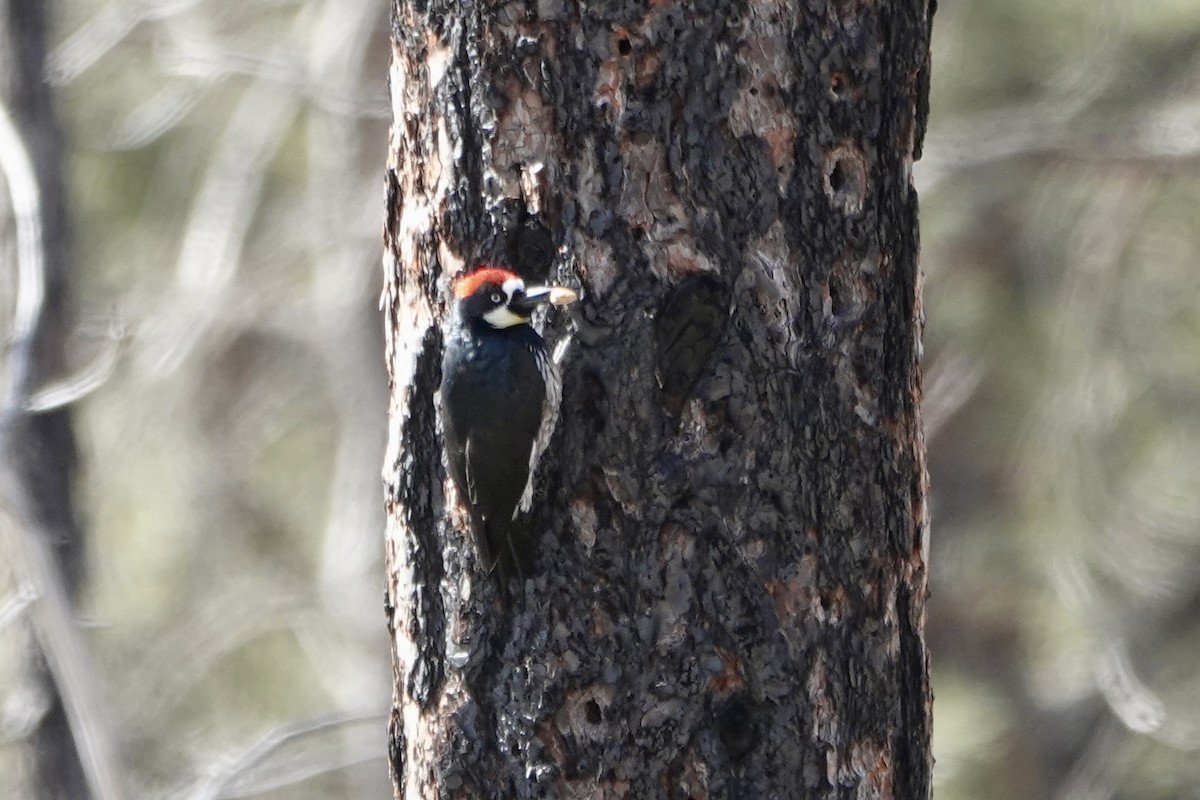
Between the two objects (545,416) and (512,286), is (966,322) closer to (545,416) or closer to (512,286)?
(545,416)

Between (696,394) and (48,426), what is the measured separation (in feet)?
10.5

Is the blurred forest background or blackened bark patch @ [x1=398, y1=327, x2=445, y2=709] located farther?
the blurred forest background

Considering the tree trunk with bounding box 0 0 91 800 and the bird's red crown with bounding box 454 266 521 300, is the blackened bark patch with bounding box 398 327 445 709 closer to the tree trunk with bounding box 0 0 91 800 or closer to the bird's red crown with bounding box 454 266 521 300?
the bird's red crown with bounding box 454 266 521 300

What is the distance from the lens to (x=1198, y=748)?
7.37m

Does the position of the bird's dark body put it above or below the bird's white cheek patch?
below

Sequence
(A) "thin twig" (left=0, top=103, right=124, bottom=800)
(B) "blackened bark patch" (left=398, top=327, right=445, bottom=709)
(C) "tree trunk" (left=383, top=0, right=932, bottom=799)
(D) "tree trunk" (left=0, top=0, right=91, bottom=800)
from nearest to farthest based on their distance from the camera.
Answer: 1. (C) "tree trunk" (left=383, top=0, right=932, bottom=799)
2. (B) "blackened bark patch" (left=398, top=327, right=445, bottom=709)
3. (A) "thin twig" (left=0, top=103, right=124, bottom=800)
4. (D) "tree trunk" (left=0, top=0, right=91, bottom=800)

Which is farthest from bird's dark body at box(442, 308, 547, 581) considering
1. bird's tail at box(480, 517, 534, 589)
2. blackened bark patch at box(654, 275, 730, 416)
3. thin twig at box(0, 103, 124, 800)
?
thin twig at box(0, 103, 124, 800)

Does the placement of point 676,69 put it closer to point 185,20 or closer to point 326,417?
point 185,20

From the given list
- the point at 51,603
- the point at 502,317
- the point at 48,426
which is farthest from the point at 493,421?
the point at 48,426

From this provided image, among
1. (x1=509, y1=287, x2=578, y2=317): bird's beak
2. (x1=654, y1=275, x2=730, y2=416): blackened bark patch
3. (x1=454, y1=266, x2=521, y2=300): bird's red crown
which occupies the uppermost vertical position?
(x1=454, y1=266, x2=521, y2=300): bird's red crown

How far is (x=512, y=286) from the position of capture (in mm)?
2607

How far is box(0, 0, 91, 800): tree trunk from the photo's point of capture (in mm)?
4887

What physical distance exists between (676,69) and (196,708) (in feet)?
31.6

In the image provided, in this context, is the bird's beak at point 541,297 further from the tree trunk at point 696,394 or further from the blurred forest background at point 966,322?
the blurred forest background at point 966,322
